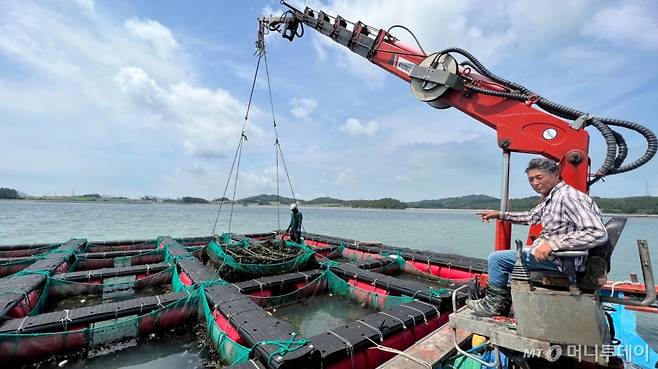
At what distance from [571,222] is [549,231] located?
0.67 ft

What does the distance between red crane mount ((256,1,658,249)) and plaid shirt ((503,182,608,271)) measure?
1.34 meters

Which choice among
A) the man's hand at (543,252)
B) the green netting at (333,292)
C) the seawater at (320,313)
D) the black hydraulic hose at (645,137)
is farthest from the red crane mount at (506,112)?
the seawater at (320,313)

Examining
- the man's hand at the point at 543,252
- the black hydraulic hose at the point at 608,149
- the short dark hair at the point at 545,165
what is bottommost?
the man's hand at the point at 543,252

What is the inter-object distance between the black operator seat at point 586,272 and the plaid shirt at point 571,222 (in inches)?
2.4

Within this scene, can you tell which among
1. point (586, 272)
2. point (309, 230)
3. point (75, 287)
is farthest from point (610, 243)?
point (309, 230)

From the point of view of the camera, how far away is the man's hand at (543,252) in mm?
2523

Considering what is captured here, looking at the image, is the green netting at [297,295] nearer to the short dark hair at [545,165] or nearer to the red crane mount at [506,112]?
the red crane mount at [506,112]

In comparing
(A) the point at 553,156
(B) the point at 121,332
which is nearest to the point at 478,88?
(A) the point at 553,156

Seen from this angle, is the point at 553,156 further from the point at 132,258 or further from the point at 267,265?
the point at 132,258

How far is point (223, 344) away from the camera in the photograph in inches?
199

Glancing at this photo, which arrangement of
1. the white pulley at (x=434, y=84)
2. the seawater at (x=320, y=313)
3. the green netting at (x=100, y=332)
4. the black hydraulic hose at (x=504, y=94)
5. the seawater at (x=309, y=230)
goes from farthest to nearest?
the seawater at (x=309, y=230)
the seawater at (x=320, y=313)
the white pulley at (x=434, y=84)
the green netting at (x=100, y=332)
the black hydraulic hose at (x=504, y=94)

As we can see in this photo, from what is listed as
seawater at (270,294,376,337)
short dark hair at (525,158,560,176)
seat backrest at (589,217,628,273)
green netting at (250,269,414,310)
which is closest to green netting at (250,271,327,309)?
green netting at (250,269,414,310)

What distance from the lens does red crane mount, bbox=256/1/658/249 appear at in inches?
147

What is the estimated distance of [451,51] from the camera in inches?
198
